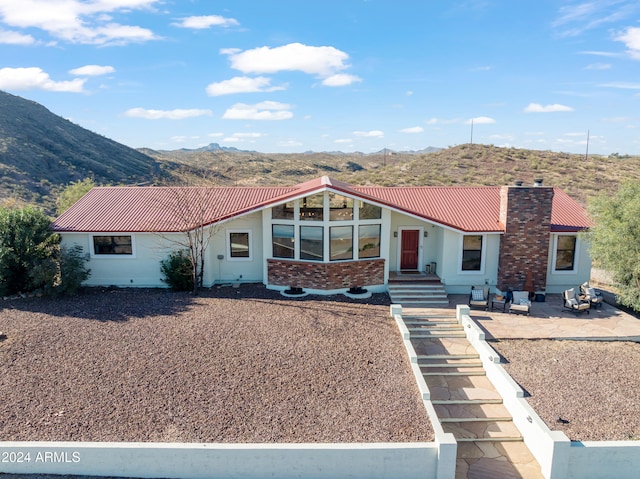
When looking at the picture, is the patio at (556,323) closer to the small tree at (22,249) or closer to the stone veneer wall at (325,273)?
the stone veneer wall at (325,273)

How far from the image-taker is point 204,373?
1080cm

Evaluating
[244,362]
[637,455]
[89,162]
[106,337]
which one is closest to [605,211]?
[637,455]

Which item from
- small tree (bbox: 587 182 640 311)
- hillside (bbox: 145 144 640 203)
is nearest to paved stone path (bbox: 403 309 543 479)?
small tree (bbox: 587 182 640 311)

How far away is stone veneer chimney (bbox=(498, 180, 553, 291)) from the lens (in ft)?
54.5

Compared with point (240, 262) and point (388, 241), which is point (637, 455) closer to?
point (388, 241)

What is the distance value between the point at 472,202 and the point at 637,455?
12419 mm

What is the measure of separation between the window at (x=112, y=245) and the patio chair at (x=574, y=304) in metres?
17.1

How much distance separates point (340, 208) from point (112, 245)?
948cm

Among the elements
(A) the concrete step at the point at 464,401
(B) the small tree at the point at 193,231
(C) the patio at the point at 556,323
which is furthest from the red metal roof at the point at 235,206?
(A) the concrete step at the point at 464,401

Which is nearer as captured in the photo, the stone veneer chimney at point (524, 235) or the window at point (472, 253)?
the stone veneer chimney at point (524, 235)

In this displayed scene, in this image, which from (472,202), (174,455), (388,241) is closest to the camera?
(174,455)

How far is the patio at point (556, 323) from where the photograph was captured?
45.4 feet

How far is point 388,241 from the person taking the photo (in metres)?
17.4

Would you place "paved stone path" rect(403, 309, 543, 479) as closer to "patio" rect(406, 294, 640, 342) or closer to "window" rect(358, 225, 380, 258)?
"patio" rect(406, 294, 640, 342)
